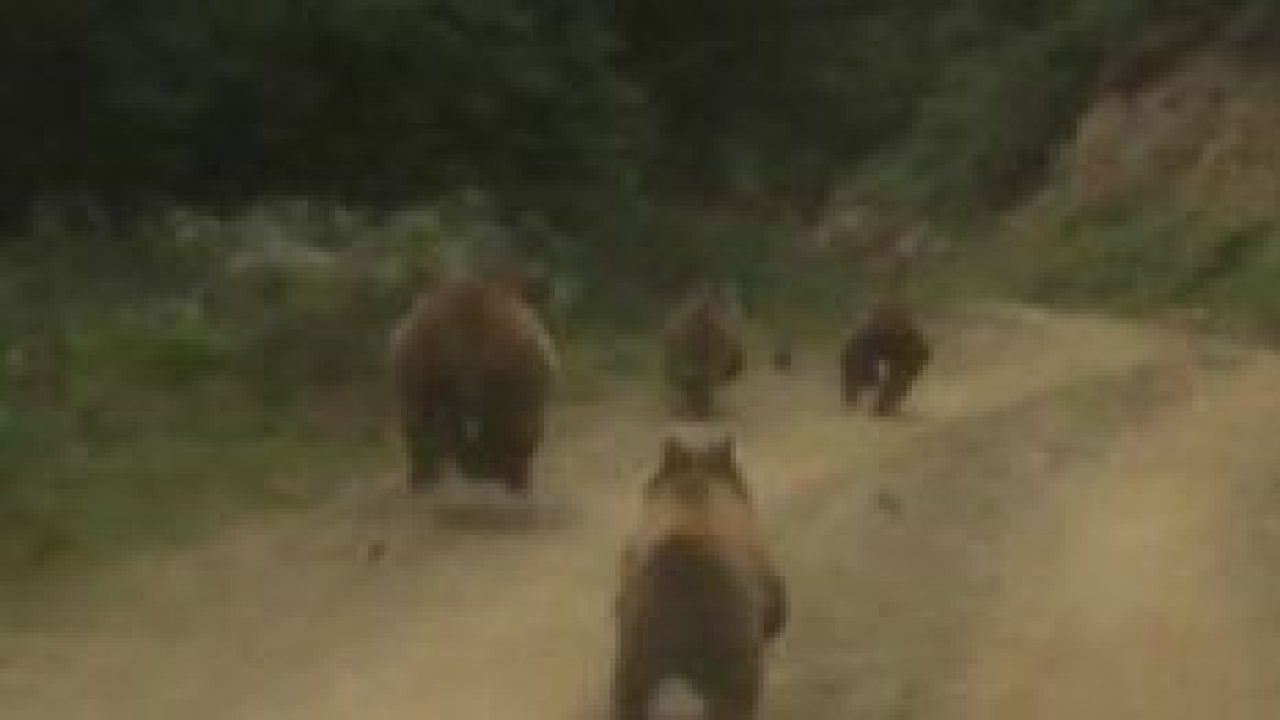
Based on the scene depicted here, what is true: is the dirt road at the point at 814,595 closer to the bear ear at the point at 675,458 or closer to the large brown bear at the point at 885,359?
the bear ear at the point at 675,458

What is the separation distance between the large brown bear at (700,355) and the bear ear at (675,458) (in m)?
8.64

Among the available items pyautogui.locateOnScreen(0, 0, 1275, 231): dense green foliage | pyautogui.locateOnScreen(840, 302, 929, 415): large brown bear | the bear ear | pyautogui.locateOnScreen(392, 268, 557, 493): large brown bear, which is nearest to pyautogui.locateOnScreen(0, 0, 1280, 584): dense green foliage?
pyautogui.locateOnScreen(0, 0, 1275, 231): dense green foliage

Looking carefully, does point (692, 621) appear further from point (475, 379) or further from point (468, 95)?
point (468, 95)

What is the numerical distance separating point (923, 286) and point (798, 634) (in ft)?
87.1

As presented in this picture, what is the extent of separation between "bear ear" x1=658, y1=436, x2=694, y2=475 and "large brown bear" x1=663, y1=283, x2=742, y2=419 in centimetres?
864

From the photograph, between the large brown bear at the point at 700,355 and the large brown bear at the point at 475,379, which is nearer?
the large brown bear at the point at 475,379

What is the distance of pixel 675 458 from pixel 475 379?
3.08m

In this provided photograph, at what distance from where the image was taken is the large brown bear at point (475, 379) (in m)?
14.5

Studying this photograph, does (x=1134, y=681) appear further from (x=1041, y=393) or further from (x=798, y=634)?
(x=1041, y=393)

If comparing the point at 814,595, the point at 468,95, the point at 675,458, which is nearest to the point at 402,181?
the point at 468,95

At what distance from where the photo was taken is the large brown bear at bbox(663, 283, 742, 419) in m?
20.8

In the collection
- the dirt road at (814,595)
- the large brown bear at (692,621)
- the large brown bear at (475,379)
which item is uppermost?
the large brown bear at (692,621)

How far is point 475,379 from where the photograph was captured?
14.4 m

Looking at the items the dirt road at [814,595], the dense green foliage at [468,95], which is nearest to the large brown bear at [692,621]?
the dirt road at [814,595]
